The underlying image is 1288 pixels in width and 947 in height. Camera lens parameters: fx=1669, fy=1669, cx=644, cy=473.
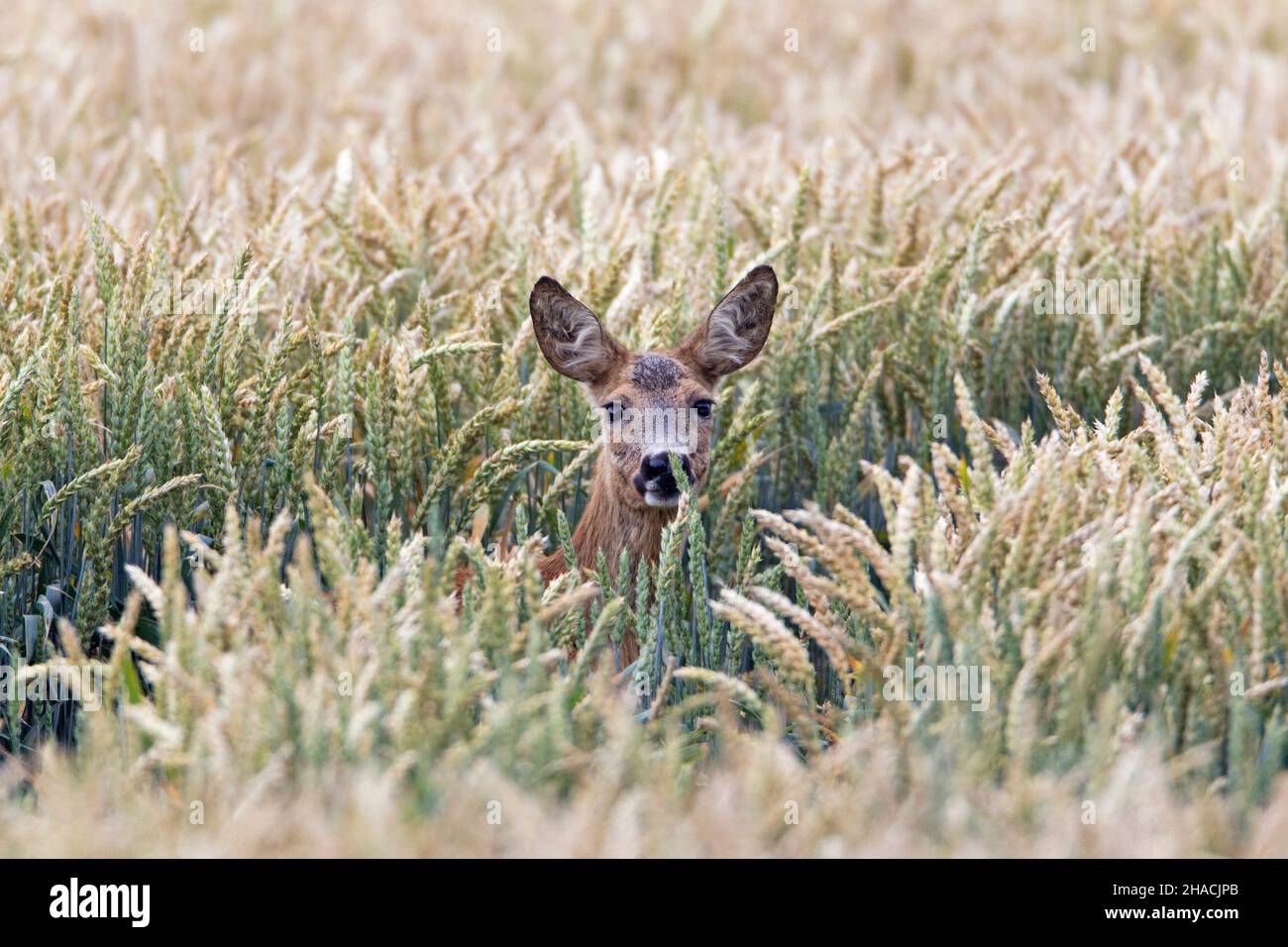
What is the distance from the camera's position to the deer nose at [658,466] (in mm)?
5504

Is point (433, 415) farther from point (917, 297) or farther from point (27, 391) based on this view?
point (917, 297)

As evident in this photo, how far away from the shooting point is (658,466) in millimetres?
5508

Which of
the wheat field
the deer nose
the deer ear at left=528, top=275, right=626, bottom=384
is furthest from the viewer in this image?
the deer ear at left=528, top=275, right=626, bottom=384

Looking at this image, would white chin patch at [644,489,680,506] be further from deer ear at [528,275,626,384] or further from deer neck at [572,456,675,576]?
deer ear at [528,275,626,384]

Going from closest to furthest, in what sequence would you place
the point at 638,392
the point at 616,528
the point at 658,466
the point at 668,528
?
the point at 668,528, the point at 658,466, the point at 638,392, the point at 616,528

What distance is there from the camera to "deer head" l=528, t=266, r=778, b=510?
5.64 m

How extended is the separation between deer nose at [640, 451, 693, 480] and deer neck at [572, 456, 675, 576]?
307 millimetres

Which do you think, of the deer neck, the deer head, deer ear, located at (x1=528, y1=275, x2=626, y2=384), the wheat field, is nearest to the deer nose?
the deer head

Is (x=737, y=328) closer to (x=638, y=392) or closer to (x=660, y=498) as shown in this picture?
(x=638, y=392)

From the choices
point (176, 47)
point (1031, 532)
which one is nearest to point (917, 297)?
point (1031, 532)

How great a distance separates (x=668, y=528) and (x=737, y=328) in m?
1.64

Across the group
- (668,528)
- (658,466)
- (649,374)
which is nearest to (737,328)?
(649,374)

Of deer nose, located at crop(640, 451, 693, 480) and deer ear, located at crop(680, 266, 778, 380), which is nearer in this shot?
deer nose, located at crop(640, 451, 693, 480)

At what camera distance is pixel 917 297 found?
664 cm
